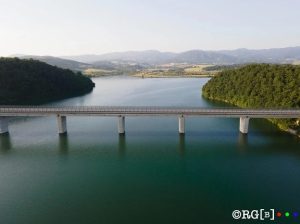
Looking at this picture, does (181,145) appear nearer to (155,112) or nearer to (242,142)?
(155,112)

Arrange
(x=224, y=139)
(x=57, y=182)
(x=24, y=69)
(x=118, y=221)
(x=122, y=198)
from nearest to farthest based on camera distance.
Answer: (x=118, y=221)
(x=122, y=198)
(x=57, y=182)
(x=224, y=139)
(x=24, y=69)

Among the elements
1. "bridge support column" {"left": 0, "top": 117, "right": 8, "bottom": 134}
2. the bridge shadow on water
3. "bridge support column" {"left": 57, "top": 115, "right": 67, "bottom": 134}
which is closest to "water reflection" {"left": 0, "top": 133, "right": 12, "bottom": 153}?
"bridge support column" {"left": 0, "top": 117, "right": 8, "bottom": 134}

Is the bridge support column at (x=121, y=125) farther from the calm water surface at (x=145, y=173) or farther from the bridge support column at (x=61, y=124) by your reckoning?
the bridge support column at (x=61, y=124)

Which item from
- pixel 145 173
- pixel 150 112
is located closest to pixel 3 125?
pixel 150 112

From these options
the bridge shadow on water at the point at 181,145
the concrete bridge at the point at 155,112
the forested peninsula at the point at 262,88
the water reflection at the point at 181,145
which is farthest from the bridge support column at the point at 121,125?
the forested peninsula at the point at 262,88

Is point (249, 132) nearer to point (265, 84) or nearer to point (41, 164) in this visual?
point (265, 84)

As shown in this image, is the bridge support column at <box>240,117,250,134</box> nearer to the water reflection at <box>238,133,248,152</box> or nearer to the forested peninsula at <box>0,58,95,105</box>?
the water reflection at <box>238,133,248,152</box>

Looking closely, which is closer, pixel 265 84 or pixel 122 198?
pixel 122 198

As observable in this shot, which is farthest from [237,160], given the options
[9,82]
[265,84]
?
[9,82]
